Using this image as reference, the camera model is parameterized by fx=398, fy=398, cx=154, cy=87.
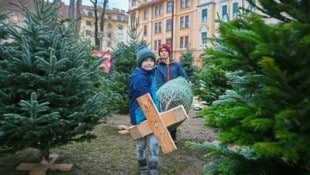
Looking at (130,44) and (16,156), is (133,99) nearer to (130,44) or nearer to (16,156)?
(16,156)

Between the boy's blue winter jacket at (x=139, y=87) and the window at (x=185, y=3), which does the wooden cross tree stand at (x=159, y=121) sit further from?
the window at (x=185, y=3)

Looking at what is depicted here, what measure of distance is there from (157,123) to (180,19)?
181 ft

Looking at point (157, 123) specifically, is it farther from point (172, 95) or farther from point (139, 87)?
point (172, 95)

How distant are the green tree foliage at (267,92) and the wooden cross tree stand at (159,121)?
238 cm

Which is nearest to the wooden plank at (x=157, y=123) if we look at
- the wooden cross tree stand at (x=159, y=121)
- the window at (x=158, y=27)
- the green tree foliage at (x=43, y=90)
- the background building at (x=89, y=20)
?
the wooden cross tree stand at (x=159, y=121)

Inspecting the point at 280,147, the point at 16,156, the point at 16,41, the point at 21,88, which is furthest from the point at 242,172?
the point at 16,156

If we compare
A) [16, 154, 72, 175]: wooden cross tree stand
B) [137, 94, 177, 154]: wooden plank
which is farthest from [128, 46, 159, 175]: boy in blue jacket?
[16, 154, 72, 175]: wooden cross tree stand

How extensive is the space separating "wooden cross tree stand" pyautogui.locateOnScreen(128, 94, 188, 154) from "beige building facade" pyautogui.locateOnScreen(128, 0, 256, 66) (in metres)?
39.7

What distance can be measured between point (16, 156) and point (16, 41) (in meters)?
2.08

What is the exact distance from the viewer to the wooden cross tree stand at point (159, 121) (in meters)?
4.22

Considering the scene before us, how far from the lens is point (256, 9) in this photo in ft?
5.72

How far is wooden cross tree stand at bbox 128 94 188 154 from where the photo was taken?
4219mm

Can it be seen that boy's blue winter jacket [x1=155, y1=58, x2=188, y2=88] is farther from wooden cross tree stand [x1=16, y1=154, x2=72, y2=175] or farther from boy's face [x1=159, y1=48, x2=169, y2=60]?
wooden cross tree stand [x1=16, y1=154, x2=72, y2=175]

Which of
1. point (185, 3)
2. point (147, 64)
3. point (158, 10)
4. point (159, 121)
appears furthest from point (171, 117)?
point (158, 10)
